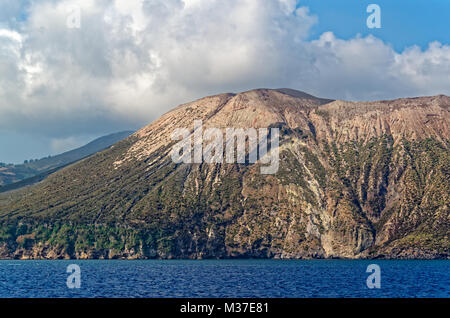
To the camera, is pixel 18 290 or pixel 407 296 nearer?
pixel 407 296

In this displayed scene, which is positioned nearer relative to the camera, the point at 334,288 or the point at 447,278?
the point at 334,288
